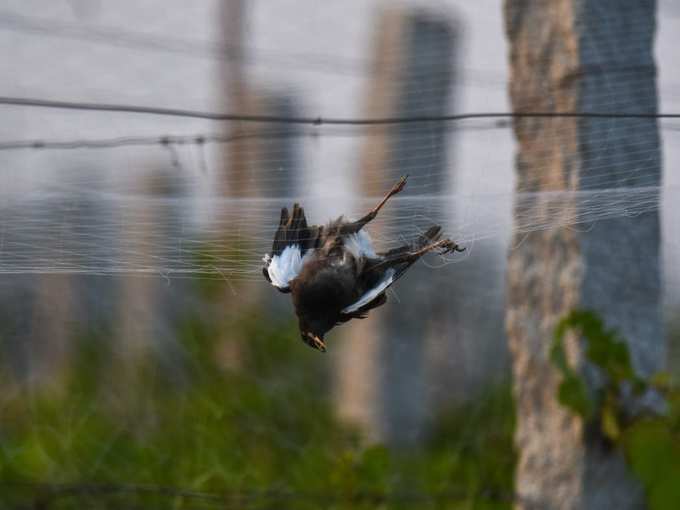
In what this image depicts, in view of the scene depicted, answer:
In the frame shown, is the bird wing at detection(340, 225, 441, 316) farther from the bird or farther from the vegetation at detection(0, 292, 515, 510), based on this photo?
the vegetation at detection(0, 292, 515, 510)

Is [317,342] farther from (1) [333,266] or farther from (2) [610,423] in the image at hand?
(2) [610,423]

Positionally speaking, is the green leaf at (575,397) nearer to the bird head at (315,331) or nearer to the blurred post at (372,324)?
the blurred post at (372,324)

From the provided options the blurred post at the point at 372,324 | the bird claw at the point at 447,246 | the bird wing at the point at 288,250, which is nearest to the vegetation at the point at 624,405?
the blurred post at the point at 372,324

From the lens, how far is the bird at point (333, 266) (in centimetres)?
146

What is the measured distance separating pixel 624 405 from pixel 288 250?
117 centimetres

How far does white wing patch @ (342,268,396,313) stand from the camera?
1.44 metres

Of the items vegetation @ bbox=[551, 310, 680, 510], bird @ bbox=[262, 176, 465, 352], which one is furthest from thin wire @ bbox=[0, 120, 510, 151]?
vegetation @ bbox=[551, 310, 680, 510]

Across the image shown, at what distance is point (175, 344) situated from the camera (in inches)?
112

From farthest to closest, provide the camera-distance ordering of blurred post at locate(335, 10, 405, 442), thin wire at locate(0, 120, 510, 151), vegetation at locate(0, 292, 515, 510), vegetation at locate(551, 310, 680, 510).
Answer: vegetation at locate(0, 292, 515, 510)
blurred post at locate(335, 10, 405, 442)
vegetation at locate(551, 310, 680, 510)
thin wire at locate(0, 120, 510, 151)

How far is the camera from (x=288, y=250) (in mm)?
1512

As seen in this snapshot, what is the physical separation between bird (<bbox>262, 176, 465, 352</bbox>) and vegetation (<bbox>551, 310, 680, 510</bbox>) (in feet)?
2.81

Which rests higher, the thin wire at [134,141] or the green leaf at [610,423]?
the thin wire at [134,141]

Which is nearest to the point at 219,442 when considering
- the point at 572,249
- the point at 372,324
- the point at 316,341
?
the point at 372,324

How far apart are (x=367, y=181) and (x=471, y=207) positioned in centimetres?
51
